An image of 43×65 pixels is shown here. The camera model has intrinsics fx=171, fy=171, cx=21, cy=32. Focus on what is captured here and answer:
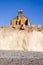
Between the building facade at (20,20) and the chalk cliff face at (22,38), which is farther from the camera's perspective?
the building facade at (20,20)

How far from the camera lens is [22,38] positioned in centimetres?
1975

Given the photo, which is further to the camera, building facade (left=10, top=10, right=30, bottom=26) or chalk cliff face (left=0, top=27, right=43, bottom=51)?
building facade (left=10, top=10, right=30, bottom=26)

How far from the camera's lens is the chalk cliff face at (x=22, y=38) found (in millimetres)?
18562

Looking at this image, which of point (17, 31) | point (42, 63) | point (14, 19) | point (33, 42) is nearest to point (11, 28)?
point (17, 31)

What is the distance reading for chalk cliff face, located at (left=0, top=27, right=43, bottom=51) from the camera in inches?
731

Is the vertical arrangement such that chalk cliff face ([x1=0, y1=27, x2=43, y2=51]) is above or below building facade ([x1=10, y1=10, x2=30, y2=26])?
below

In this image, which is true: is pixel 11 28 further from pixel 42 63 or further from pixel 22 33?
pixel 42 63

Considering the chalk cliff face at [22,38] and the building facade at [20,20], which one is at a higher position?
the building facade at [20,20]

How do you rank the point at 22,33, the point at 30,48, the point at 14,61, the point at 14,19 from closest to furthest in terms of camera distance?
the point at 14,61 → the point at 30,48 → the point at 22,33 → the point at 14,19

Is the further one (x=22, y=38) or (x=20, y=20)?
(x=20, y=20)

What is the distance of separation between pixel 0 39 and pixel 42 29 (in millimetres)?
5044

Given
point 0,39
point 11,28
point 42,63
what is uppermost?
point 11,28

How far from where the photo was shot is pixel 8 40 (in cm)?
1898

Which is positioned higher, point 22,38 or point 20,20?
point 20,20
